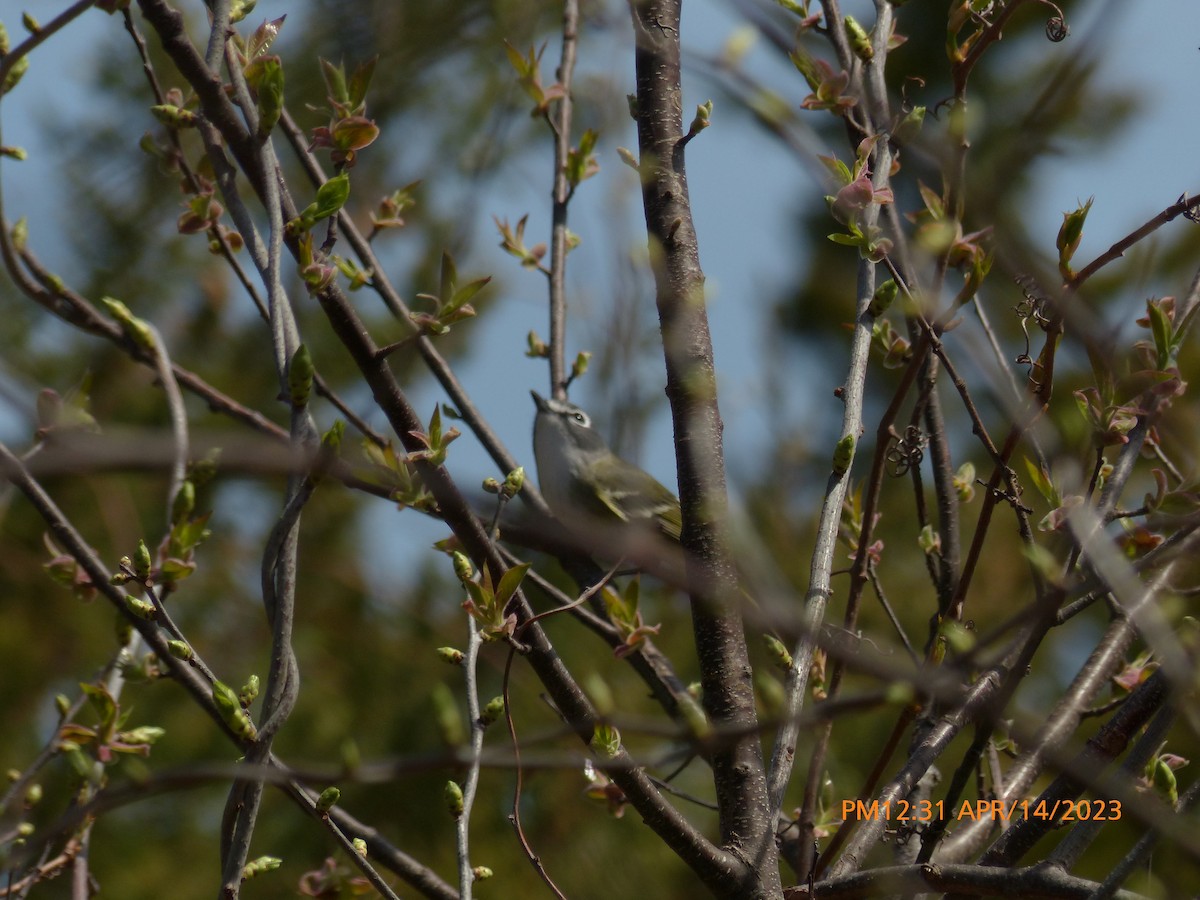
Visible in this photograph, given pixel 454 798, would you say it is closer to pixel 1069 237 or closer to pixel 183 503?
pixel 183 503

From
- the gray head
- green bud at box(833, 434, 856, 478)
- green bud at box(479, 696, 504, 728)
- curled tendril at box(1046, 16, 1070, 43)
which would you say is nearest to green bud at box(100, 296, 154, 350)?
green bud at box(479, 696, 504, 728)

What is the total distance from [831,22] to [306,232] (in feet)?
3.29

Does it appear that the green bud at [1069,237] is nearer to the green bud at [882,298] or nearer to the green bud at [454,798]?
the green bud at [882,298]

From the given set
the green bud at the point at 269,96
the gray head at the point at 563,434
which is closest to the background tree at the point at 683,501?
the green bud at the point at 269,96

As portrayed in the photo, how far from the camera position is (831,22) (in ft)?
6.07

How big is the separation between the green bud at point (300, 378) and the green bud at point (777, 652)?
29.9 inches

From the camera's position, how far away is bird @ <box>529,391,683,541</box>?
13.3ft

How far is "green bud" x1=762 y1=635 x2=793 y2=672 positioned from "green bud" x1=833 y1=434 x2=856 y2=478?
261mm

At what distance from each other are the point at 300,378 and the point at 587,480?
2.97 m

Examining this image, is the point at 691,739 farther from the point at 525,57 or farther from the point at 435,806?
the point at 435,806

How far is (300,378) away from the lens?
1.17 meters
